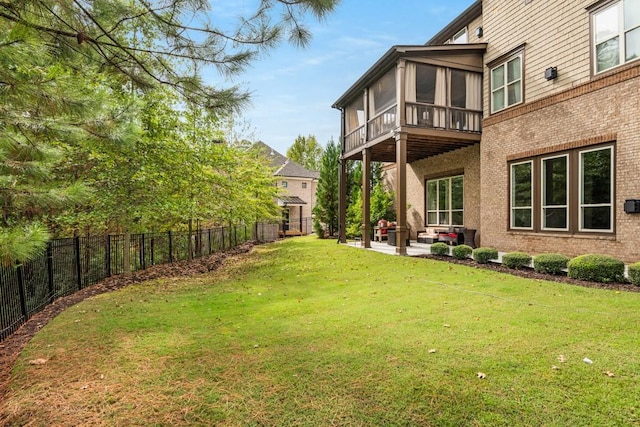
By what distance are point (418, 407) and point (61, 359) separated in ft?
12.5

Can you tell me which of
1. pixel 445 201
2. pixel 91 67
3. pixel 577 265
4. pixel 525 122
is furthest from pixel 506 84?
pixel 91 67

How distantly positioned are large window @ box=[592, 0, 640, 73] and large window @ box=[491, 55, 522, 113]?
2.17 metres

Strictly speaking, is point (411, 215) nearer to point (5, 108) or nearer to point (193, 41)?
point (193, 41)

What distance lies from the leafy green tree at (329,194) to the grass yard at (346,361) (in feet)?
45.9

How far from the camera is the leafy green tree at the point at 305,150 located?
5078 cm

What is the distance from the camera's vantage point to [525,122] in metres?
10.3

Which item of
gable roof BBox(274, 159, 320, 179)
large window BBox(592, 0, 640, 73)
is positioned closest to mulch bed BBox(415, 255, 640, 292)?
large window BBox(592, 0, 640, 73)

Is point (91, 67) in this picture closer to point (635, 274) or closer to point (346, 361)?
point (346, 361)

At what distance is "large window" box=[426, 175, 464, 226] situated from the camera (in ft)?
45.5

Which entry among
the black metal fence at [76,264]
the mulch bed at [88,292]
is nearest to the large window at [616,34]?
the mulch bed at [88,292]

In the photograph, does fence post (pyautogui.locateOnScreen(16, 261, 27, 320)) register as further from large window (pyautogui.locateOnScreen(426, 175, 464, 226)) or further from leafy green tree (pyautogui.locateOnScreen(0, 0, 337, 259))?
large window (pyautogui.locateOnScreen(426, 175, 464, 226))

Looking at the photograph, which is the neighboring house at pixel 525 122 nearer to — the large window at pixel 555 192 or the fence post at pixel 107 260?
the large window at pixel 555 192

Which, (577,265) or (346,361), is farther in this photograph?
(577,265)

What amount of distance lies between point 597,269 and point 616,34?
5667 mm
